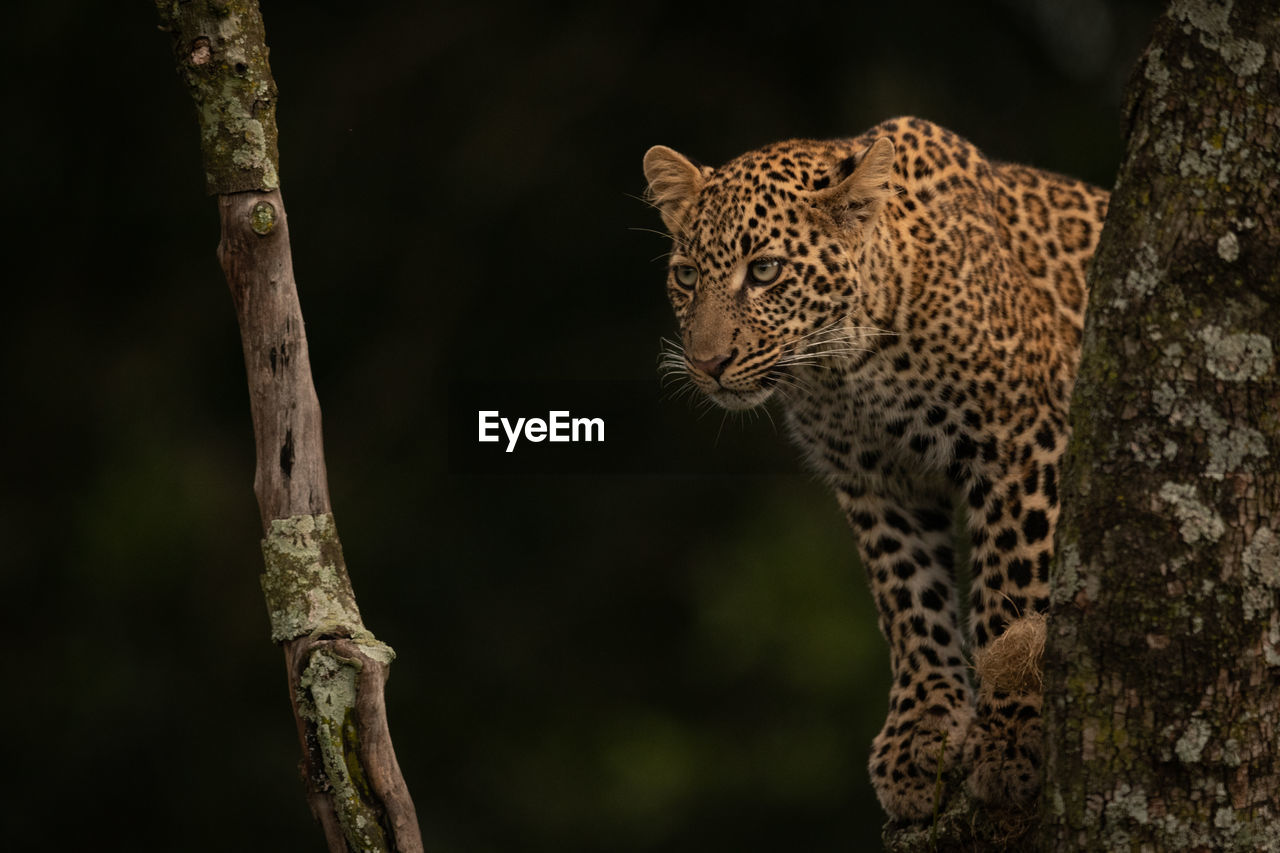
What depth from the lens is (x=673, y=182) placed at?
5.14m

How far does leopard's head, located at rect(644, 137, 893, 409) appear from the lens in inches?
187

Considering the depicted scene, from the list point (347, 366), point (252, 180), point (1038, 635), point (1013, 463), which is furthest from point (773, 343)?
point (347, 366)

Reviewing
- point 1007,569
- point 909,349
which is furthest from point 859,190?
point 1007,569

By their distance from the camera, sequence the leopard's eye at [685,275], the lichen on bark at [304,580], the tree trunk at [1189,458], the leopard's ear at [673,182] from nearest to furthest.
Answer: the tree trunk at [1189,458]
the lichen on bark at [304,580]
the leopard's eye at [685,275]
the leopard's ear at [673,182]

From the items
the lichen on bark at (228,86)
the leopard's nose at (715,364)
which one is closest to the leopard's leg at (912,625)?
the leopard's nose at (715,364)

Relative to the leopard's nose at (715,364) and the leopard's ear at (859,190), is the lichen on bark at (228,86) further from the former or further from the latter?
the leopard's ear at (859,190)

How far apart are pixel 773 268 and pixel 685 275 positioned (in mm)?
306

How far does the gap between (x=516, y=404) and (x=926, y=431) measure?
194 centimetres

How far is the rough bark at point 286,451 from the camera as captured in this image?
3.58 metres

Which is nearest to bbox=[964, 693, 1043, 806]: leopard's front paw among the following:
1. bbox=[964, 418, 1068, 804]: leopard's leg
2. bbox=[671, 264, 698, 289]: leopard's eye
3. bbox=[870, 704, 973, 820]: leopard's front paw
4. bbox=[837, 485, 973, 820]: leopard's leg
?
bbox=[964, 418, 1068, 804]: leopard's leg

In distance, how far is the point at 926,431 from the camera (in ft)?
15.7

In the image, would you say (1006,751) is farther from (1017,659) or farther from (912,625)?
(912,625)

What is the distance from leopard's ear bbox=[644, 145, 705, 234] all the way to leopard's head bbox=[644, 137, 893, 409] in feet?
0.45

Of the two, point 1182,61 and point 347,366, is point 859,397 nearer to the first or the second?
point 1182,61
